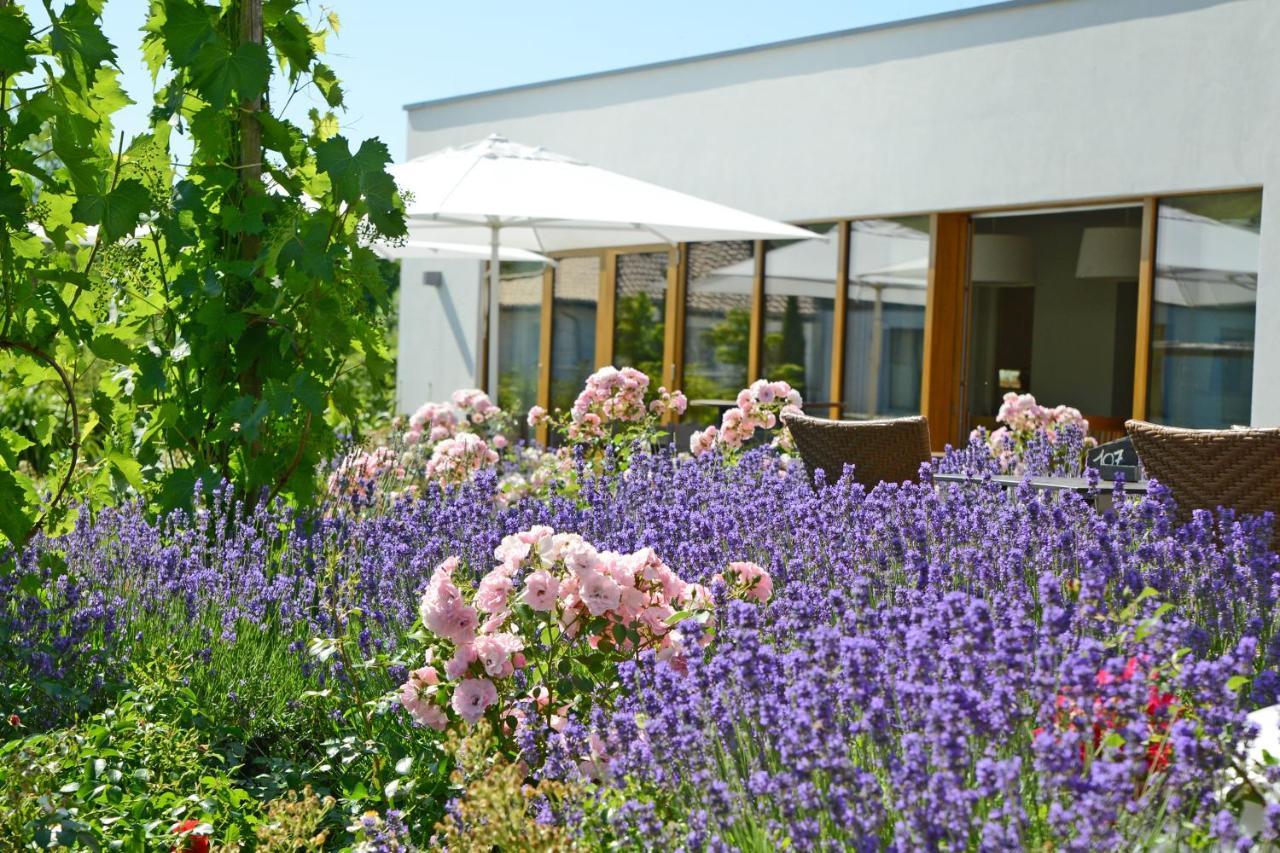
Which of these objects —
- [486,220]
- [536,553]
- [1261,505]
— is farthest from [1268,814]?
[486,220]

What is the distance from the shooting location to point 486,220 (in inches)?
321

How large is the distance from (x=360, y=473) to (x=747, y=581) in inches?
114

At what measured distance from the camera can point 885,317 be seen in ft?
33.7

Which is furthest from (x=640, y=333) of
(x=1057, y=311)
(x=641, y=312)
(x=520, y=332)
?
(x=1057, y=311)

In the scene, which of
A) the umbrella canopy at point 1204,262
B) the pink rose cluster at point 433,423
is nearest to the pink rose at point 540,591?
the pink rose cluster at point 433,423

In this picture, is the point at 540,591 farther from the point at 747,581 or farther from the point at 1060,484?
the point at 1060,484

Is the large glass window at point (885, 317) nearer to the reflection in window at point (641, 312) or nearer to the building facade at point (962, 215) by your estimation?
the building facade at point (962, 215)

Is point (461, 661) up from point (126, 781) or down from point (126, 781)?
up

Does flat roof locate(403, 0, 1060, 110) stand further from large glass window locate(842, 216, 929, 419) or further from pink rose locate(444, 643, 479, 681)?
pink rose locate(444, 643, 479, 681)

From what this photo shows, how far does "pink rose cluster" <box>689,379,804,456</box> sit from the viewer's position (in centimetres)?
696

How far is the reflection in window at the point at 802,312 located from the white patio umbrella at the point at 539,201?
262 centimetres

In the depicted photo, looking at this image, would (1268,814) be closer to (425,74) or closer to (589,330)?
(589,330)

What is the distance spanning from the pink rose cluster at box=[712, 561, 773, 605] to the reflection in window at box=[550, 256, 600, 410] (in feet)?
32.5

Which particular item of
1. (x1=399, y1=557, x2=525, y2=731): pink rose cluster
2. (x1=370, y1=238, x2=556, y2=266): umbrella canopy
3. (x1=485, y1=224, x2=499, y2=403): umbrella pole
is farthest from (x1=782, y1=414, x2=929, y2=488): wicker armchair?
(x1=370, y1=238, x2=556, y2=266): umbrella canopy
